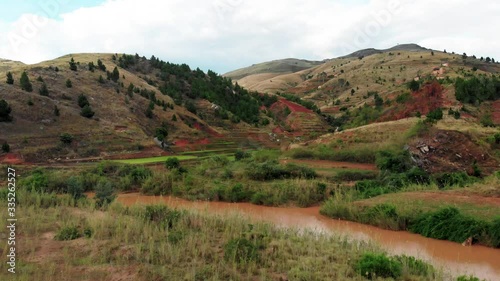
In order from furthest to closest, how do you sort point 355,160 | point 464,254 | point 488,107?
point 488,107 < point 355,160 < point 464,254

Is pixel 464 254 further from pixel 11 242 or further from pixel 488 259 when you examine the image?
pixel 11 242

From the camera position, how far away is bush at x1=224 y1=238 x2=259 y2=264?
8898mm

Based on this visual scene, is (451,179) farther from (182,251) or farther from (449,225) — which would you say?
(182,251)

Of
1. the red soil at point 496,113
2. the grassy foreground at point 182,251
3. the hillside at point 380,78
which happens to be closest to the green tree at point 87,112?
the grassy foreground at point 182,251

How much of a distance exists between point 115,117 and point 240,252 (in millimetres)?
36455

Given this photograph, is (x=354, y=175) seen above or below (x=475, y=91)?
below

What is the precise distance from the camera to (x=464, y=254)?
460 inches

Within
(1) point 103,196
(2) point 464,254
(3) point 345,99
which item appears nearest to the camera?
(2) point 464,254

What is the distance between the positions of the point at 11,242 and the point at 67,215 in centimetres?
302

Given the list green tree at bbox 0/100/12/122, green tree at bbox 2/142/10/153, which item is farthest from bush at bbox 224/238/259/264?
green tree at bbox 0/100/12/122

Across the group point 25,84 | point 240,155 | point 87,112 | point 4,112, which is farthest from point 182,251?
point 25,84

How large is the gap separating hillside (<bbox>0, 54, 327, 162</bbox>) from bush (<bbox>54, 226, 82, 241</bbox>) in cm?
2141

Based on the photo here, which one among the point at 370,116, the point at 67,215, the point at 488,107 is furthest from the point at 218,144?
the point at 67,215

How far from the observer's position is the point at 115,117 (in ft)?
139
